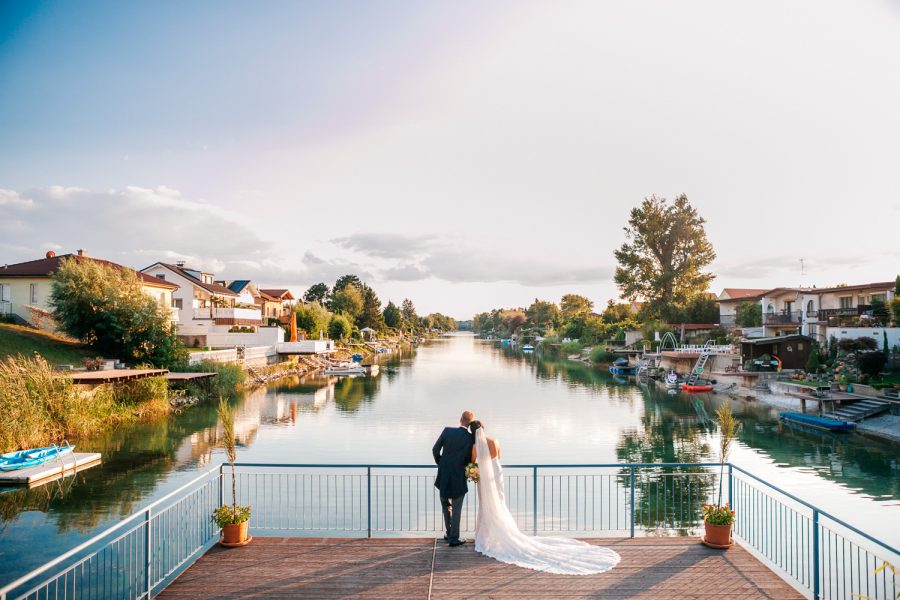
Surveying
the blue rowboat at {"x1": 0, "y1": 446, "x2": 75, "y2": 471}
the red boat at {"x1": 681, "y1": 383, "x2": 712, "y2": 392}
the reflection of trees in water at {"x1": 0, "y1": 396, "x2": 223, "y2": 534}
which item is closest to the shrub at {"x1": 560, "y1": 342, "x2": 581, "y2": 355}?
the red boat at {"x1": 681, "y1": 383, "x2": 712, "y2": 392}

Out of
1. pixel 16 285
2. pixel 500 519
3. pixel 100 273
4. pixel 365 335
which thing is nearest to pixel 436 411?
pixel 100 273

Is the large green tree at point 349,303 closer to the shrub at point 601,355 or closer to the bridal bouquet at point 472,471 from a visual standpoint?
the shrub at point 601,355

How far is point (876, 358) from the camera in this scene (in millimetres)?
30844

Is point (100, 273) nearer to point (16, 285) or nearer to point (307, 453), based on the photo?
point (16, 285)

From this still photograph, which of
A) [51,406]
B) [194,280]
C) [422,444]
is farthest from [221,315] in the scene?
[422,444]

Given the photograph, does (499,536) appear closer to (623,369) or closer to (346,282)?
(623,369)

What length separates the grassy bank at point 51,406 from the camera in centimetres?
1997

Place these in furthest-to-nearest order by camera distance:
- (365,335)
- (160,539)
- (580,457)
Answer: (365,335), (580,457), (160,539)

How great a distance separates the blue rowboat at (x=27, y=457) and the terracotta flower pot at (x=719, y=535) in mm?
19070

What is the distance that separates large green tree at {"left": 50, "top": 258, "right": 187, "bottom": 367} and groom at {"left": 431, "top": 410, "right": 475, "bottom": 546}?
30843 millimetres

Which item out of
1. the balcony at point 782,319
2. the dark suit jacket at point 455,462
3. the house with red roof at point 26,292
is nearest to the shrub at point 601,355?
the balcony at point 782,319

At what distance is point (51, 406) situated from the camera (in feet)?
73.4

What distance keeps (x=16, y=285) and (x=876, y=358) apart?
2076 inches

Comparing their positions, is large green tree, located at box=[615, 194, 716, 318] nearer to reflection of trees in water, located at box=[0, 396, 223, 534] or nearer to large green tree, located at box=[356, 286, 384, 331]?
reflection of trees in water, located at box=[0, 396, 223, 534]
